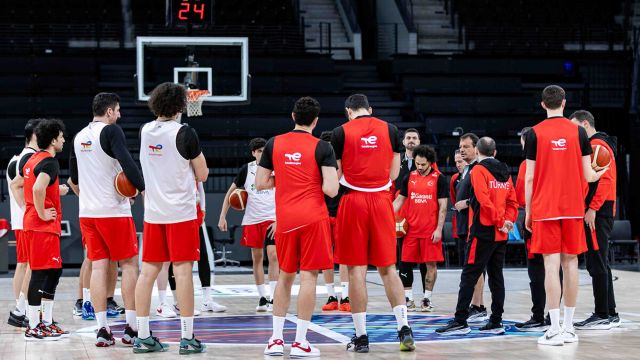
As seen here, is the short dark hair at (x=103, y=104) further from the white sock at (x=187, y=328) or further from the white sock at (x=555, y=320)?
the white sock at (x=555, y=320)

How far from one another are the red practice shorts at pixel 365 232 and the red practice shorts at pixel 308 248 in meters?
0.24

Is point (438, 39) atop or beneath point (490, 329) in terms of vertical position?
atop

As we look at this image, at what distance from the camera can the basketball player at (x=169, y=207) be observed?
23.5ft

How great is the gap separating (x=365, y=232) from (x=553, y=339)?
1613 millimetres

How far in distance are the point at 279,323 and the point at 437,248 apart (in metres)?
3.50

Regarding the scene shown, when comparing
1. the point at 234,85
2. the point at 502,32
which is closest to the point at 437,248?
the point at 234,85

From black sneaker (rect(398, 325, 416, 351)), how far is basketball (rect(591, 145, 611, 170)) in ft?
7.55

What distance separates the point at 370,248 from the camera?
7410 mm

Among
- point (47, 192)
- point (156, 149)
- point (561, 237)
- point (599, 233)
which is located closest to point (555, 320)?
point (561, 237)

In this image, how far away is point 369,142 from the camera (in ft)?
24.3

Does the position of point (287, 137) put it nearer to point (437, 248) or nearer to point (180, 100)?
point (180, 100)

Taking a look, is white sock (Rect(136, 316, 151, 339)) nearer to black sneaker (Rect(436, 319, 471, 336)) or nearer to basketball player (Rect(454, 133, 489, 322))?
black sneaker (Rect(436, 319, 471, 336))

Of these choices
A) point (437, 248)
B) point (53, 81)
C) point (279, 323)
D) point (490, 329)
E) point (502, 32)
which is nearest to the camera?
point (279, 323)

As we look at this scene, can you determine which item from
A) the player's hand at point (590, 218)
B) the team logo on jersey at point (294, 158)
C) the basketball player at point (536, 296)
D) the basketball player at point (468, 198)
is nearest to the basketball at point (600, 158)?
the player's hand at point (590, 218)
